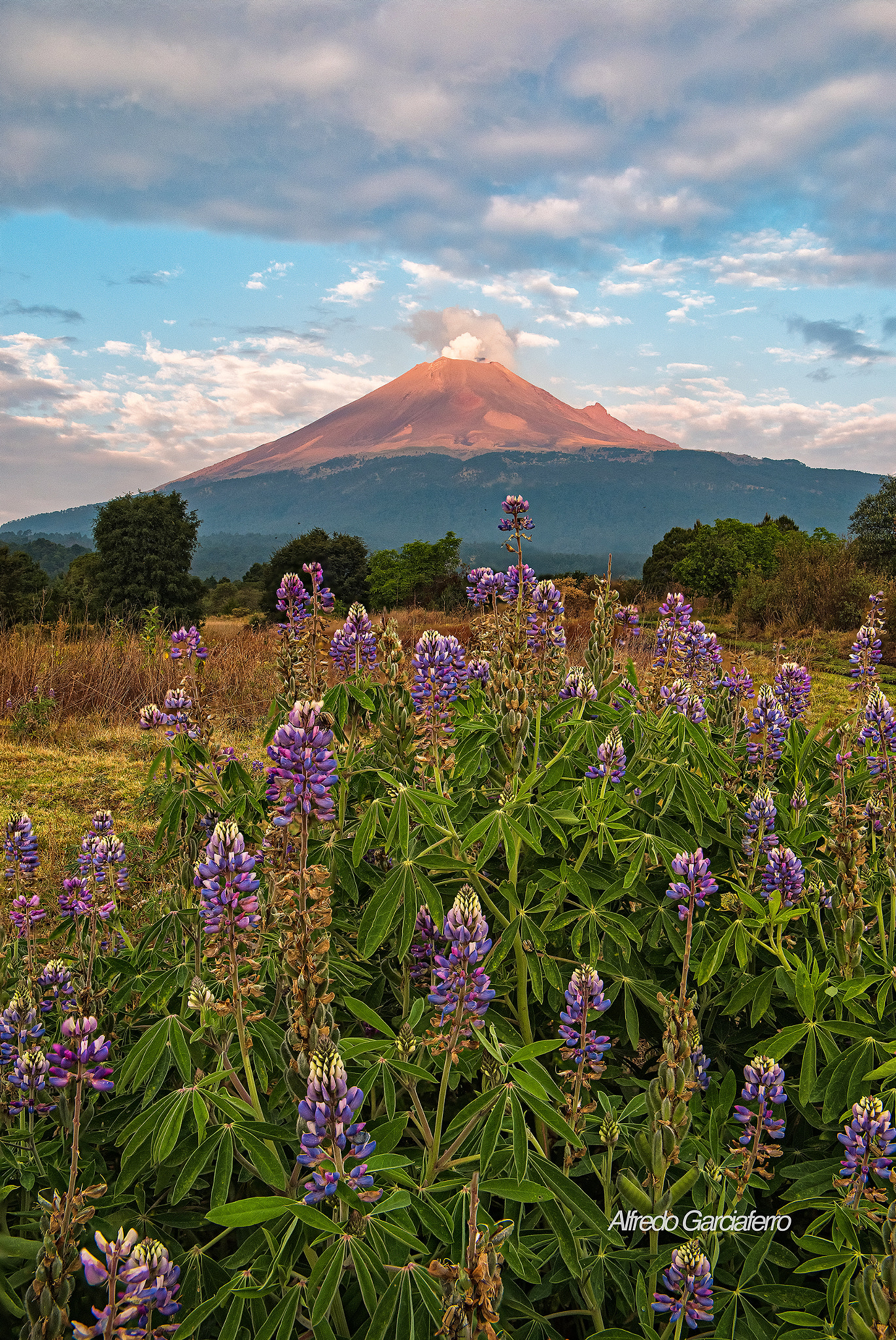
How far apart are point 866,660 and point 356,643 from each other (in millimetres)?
2589

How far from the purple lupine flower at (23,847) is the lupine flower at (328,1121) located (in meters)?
2.44

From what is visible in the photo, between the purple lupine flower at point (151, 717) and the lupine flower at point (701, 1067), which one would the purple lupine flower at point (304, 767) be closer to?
the lupine flower at point (701, 1067)

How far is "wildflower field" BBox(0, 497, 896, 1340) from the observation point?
1667 millimetres

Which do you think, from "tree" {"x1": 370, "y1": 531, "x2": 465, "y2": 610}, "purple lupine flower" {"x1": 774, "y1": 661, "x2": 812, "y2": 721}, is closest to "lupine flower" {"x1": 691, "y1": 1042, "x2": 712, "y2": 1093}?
"purple lupine flower" {"x1": 774, "y1": 661, "x2": 812, "y2": 721}

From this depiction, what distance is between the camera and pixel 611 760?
104 inches

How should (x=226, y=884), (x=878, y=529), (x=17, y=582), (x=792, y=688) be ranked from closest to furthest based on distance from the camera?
(x=226, y=884), (x=792, y=688), (x=878, y=529), (x=17, y=582)

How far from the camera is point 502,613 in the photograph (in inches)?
134

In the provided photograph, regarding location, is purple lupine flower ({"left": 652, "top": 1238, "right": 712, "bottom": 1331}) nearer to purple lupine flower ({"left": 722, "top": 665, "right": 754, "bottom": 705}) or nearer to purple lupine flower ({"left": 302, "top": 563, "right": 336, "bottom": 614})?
purple lupine flower ({"left": 302, "top": 563, "right": 336, "bottom": 614})

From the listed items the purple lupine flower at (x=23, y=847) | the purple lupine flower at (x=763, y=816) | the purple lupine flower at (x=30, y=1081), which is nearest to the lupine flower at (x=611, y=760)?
the purple lupine flower at (x=763, y=816)

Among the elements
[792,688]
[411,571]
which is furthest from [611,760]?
[411,571]

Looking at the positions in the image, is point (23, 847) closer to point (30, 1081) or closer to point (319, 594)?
point (30, 1081)

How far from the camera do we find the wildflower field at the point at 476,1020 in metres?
1.67

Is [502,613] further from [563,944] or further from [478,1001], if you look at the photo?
[478,1001]

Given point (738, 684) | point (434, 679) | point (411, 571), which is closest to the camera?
point (434, 679)
